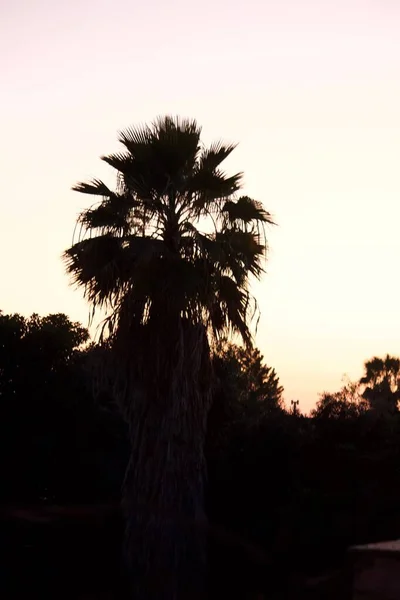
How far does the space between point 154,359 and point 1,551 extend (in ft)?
26.7

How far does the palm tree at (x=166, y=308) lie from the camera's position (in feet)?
67.6

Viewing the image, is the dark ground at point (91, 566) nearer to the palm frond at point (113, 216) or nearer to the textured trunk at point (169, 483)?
the textured trunk at point (169, 483)

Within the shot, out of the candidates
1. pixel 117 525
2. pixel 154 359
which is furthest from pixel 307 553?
pixel 154 359

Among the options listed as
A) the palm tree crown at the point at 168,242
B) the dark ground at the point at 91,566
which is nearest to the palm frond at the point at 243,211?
the palm tree crown at the point at 168,242

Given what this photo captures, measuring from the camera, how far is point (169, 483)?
20844 millimetres

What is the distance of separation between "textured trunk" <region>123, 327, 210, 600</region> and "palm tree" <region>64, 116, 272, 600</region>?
23 mm

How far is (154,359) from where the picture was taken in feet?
69.8

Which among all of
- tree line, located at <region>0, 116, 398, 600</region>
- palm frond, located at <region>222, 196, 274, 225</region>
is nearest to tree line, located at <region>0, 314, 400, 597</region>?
tree line, located at <region>0, 116, 398, 600</region>

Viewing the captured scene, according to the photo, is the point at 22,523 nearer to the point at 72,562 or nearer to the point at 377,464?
the point at 72,562

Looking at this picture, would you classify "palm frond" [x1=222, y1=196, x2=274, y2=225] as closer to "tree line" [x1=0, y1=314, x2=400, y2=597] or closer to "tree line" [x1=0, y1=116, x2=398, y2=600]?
"tree line" [x1=0, y1=116, x2=398, y2=600]

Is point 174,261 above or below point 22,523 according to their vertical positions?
above

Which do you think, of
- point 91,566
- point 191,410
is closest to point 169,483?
point 191,410

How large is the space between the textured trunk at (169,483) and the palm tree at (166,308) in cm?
2

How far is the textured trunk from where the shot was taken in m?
20.3
